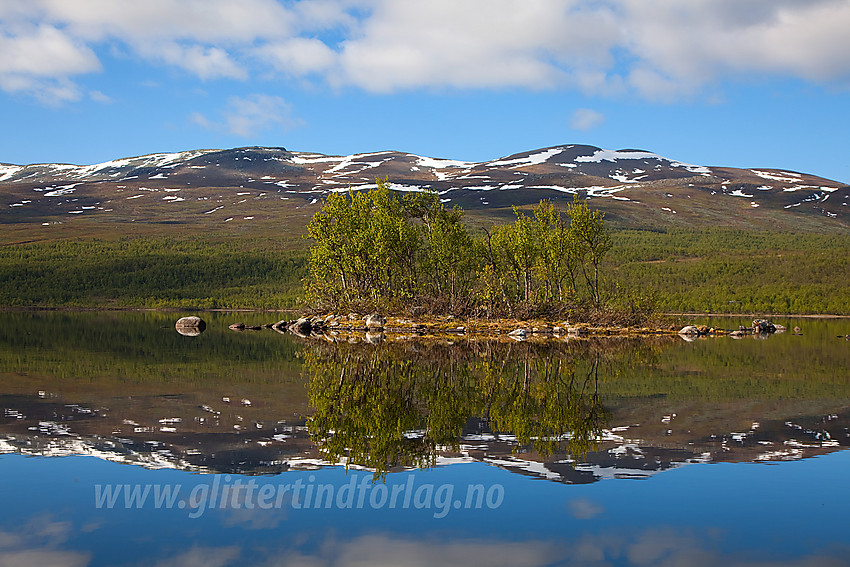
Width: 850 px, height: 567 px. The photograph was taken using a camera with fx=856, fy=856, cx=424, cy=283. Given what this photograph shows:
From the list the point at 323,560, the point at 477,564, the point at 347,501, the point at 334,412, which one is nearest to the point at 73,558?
the point at 323,560

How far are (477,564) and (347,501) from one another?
7.17 feet

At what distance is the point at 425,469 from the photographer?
32.7 feet

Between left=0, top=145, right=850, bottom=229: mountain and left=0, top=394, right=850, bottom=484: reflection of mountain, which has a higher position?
left=0, top=145, right=850, bottom=229: mountain

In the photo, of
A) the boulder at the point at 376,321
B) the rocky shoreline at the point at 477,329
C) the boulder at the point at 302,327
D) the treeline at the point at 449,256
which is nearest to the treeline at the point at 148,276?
the boulder at the point at 302,327

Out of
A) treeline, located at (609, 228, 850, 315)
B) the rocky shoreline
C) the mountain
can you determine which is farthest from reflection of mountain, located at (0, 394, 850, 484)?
the mountain

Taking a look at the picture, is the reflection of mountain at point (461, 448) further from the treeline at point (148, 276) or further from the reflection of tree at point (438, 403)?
the treeline at point (148, 276)

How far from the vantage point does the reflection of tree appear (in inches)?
448

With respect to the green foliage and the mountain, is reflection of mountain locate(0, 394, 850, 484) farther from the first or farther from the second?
the mountain

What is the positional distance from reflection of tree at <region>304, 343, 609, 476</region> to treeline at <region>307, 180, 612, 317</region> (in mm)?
20299

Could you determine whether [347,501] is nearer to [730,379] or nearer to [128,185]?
A: [730,379]

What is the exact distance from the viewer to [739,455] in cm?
1109

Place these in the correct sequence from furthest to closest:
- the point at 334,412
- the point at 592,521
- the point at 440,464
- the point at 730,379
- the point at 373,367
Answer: the point at 373,367 → the point at 730,379 → the point at 334,412 → the point at 440,464 → the point at 592,521

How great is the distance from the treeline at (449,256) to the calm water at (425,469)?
25.6 m

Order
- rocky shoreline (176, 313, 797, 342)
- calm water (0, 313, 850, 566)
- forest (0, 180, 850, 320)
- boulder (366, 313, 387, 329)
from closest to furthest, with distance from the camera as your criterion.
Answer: calm water (0, 313, 850, 566) < rocky shoreline (176, 313, 797, 342) < boulder (366, 313, 387, 329) < forest (0, 180, 850, 320)
